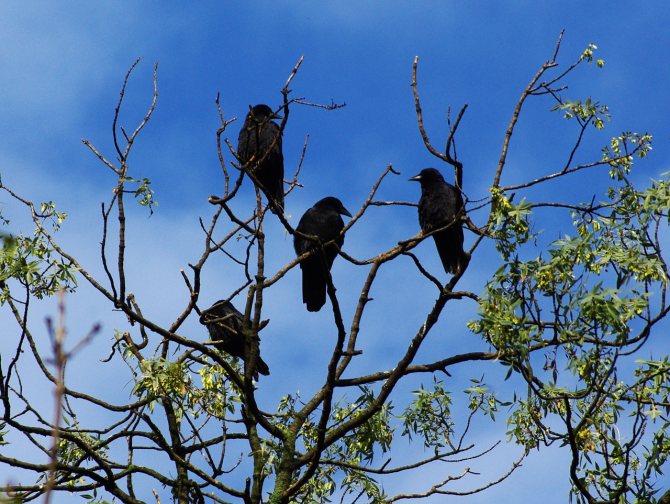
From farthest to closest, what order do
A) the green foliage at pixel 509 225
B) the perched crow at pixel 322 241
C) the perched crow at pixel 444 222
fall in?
1. the perched crow at pixel 322 241
2. the perched crow at pixel 444 222
3. the green foliage at pixel 509 225

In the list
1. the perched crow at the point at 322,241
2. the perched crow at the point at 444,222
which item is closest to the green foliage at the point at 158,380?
the perched crow at the point at 322,241

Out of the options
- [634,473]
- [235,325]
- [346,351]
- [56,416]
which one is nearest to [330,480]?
[346,351]

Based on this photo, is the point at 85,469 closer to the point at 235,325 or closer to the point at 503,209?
the point at 235,325

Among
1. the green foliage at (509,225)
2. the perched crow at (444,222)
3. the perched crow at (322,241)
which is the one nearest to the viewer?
the green foliage at (509,225)

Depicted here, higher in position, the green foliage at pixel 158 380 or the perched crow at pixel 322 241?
the perched crow at pixel 322 241

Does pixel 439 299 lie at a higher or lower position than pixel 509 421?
higher

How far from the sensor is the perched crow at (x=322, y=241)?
8.65 metres

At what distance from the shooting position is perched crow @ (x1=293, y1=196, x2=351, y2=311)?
865 cm

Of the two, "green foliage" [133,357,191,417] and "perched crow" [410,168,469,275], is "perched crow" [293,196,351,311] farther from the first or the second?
"green foliage" [133,357,191,417]

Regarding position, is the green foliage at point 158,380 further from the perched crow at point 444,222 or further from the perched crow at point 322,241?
the perched crow at point 444,222

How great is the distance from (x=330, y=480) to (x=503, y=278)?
2940 millimetres

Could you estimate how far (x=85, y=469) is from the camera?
6277 millimetres

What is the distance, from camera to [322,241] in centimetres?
872

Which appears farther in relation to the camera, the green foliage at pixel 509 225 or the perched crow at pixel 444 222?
the perched crow at pixel 444 222
